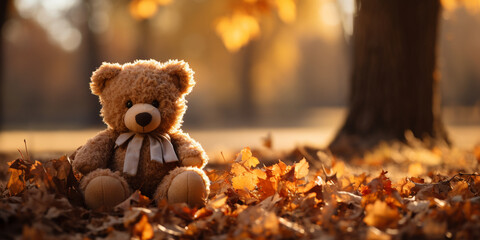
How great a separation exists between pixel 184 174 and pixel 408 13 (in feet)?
14.7

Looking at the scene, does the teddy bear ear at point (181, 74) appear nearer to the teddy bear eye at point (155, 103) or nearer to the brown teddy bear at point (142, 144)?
the brown teddy bear at point (142, 144)

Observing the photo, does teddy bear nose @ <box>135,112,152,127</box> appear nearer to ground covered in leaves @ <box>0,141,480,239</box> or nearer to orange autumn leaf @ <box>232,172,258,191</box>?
ground covered in leaves @ <box>0,141,480,239</box>

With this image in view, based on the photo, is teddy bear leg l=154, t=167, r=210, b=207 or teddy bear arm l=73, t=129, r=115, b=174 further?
teddy bear arm l=73, t=129, r=115, b=174

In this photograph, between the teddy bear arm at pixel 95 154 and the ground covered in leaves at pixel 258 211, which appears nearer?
the ground covered in leaves at pixel 258 211

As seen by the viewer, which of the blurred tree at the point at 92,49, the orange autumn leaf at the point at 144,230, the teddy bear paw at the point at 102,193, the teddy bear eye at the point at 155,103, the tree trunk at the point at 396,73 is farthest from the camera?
the blurred tree at the point at 92,49

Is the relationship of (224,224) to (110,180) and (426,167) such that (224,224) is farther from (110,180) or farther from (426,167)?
(426,167)

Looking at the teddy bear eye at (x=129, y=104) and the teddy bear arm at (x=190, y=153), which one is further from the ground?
the teddy bear eye at (x=129, y=104)

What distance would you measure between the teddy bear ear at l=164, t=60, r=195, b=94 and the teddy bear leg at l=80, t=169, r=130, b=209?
2.00ft

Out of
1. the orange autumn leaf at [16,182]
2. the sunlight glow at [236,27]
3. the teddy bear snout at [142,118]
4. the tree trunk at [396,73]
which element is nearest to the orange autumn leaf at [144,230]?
the teddy bear snout at [142,118]

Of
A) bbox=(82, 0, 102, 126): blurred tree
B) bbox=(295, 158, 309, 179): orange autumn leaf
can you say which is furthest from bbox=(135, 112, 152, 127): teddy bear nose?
bbox=(82, 0, 102, 126): blurred tree

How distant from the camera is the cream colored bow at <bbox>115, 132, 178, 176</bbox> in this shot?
219 cm

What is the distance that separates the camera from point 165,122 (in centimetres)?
234

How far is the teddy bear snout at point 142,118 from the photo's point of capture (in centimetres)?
220

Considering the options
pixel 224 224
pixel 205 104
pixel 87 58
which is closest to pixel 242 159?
pixel 224 224
